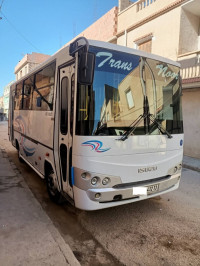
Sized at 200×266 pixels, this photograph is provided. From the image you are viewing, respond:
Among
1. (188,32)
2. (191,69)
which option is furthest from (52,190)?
(188,32)

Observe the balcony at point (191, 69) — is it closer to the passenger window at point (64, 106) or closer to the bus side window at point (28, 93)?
the bus side window at point (28, 93)

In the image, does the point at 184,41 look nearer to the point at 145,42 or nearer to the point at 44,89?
Answer: the point at 145,42

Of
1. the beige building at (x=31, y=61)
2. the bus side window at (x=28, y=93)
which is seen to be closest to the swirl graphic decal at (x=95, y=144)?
the bus side window at (x=28, y=93)

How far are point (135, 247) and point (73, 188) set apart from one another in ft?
4.02

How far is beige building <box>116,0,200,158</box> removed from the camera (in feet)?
28.0

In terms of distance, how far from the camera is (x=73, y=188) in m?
3.15

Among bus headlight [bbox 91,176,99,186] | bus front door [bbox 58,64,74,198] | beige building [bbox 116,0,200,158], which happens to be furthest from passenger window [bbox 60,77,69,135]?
beige building [bbox 116,0,200,158]

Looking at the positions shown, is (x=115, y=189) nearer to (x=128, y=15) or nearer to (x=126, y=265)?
(x=126, y=265)

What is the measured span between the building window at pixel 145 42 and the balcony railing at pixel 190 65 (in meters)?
2.26

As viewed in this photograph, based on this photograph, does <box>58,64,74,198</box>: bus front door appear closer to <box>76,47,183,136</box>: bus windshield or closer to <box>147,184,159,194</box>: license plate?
<box>76,47,183,136</box>: bus windshield

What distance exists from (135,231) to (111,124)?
1.81 m

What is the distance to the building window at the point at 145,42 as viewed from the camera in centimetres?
1053

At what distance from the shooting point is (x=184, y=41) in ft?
29.9

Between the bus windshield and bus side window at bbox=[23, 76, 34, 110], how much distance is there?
3.16m
